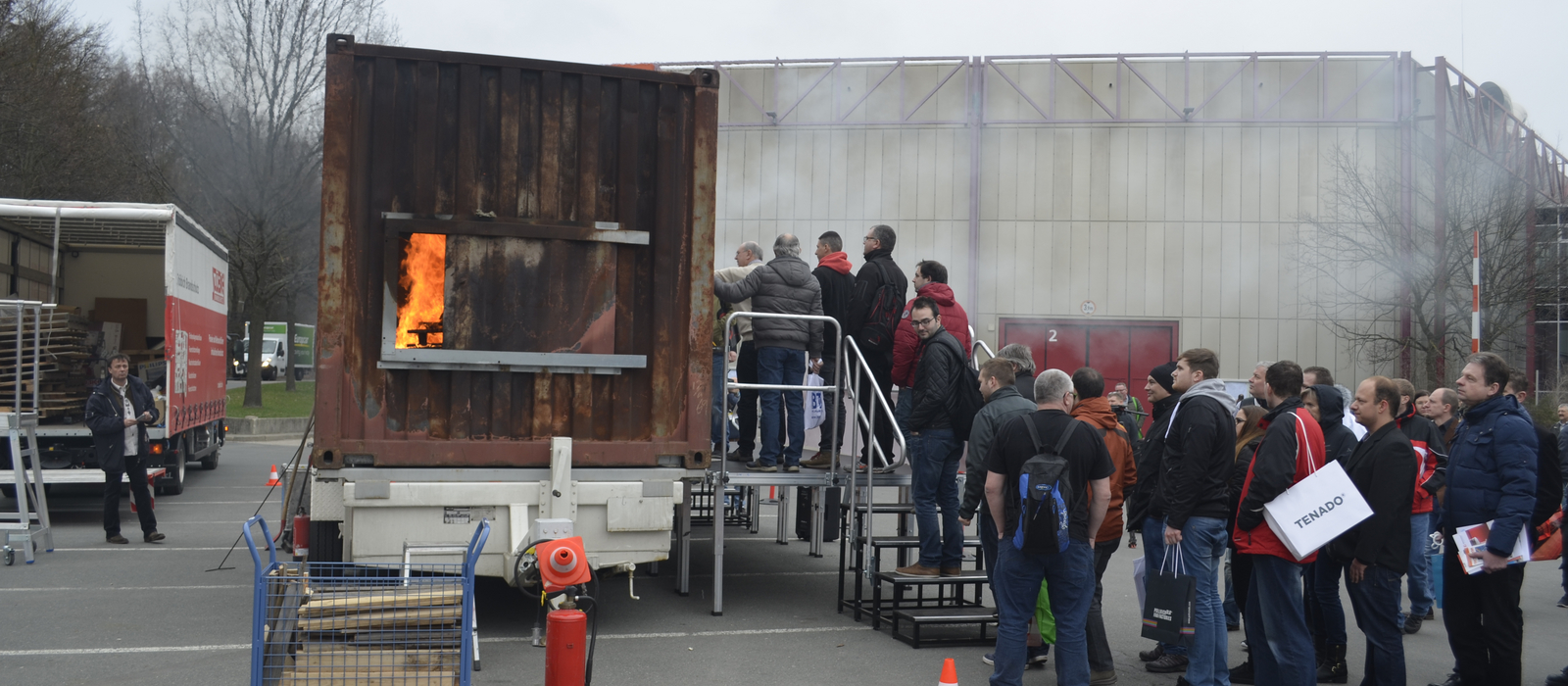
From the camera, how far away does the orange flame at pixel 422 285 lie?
20.4 feet

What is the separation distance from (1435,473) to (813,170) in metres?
14.8

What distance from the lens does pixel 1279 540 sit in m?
5.25

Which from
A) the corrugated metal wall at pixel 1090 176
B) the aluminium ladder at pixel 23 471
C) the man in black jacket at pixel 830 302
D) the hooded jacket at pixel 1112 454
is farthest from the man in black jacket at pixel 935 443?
the corrugated metal wall at pixel 1090 176

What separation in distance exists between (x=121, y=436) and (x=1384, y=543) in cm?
946

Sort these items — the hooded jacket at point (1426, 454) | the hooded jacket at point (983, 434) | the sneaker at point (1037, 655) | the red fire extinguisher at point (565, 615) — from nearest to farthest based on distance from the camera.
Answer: the red fire extinguisher at point (565, 615) → the hooded jacket at point (983, 434) → the sneaker at point (1037, 655) → the hooded jacket at point (1426, 454)

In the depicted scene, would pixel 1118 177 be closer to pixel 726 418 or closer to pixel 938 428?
pixel 938 428

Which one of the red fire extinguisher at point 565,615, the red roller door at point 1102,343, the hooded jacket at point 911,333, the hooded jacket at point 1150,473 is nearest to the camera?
the red fire extinguisher at point 565,615

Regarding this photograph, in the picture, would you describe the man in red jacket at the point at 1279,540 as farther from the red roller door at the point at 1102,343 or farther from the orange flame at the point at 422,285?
the red roller door at the point at 1102,343

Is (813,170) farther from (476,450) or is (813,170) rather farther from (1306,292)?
(476,450)

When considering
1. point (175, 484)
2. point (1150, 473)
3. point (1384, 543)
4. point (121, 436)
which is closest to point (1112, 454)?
point (1150, 473)

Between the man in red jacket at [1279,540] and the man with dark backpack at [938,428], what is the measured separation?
1755mm

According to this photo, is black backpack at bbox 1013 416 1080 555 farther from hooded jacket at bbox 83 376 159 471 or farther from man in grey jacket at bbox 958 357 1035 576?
hooded jacket at bbox 83 376 159 471

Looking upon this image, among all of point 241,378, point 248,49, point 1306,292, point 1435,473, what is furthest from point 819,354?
point 241,378

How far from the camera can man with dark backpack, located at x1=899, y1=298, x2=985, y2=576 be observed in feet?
21.8
